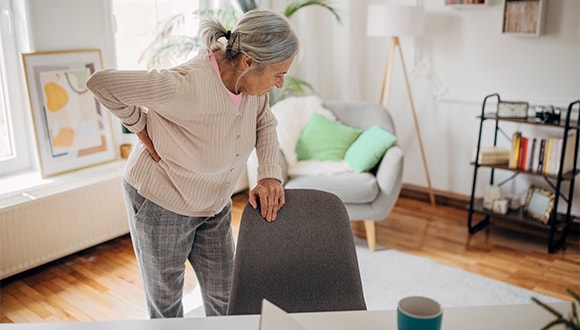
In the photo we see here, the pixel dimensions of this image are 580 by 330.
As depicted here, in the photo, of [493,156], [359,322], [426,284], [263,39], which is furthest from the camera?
[493,156]

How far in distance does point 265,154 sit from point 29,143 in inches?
77.7

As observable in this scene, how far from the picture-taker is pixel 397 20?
3.67 meters

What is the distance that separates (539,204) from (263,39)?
263 centimetres

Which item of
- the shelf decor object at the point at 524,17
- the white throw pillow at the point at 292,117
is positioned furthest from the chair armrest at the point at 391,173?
the shelf decor object at the point at 524,17

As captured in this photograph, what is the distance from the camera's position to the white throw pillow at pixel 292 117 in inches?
136

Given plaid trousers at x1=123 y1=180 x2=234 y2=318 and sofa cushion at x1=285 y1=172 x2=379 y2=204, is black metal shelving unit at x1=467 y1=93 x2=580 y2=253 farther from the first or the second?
plaid trousers at x1=123 y1=180 x2=234 y2=318

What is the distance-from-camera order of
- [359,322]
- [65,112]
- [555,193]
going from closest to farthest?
[359,322]
[65,112]
[555,193]

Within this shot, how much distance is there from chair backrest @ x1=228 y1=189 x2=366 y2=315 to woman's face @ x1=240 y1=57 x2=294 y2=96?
0.33m

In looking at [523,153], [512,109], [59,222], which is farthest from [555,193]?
[59,222]

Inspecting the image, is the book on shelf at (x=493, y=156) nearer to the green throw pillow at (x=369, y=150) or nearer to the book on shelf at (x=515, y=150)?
the book on shelf at (x=515, y=150)

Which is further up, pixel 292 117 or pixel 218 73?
pixel 218 73

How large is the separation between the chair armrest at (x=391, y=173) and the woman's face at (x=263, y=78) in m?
1.69

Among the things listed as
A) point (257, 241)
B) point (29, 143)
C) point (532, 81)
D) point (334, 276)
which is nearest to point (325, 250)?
point (334, 276)

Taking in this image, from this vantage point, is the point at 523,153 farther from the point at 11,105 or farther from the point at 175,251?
the point at 11,105
